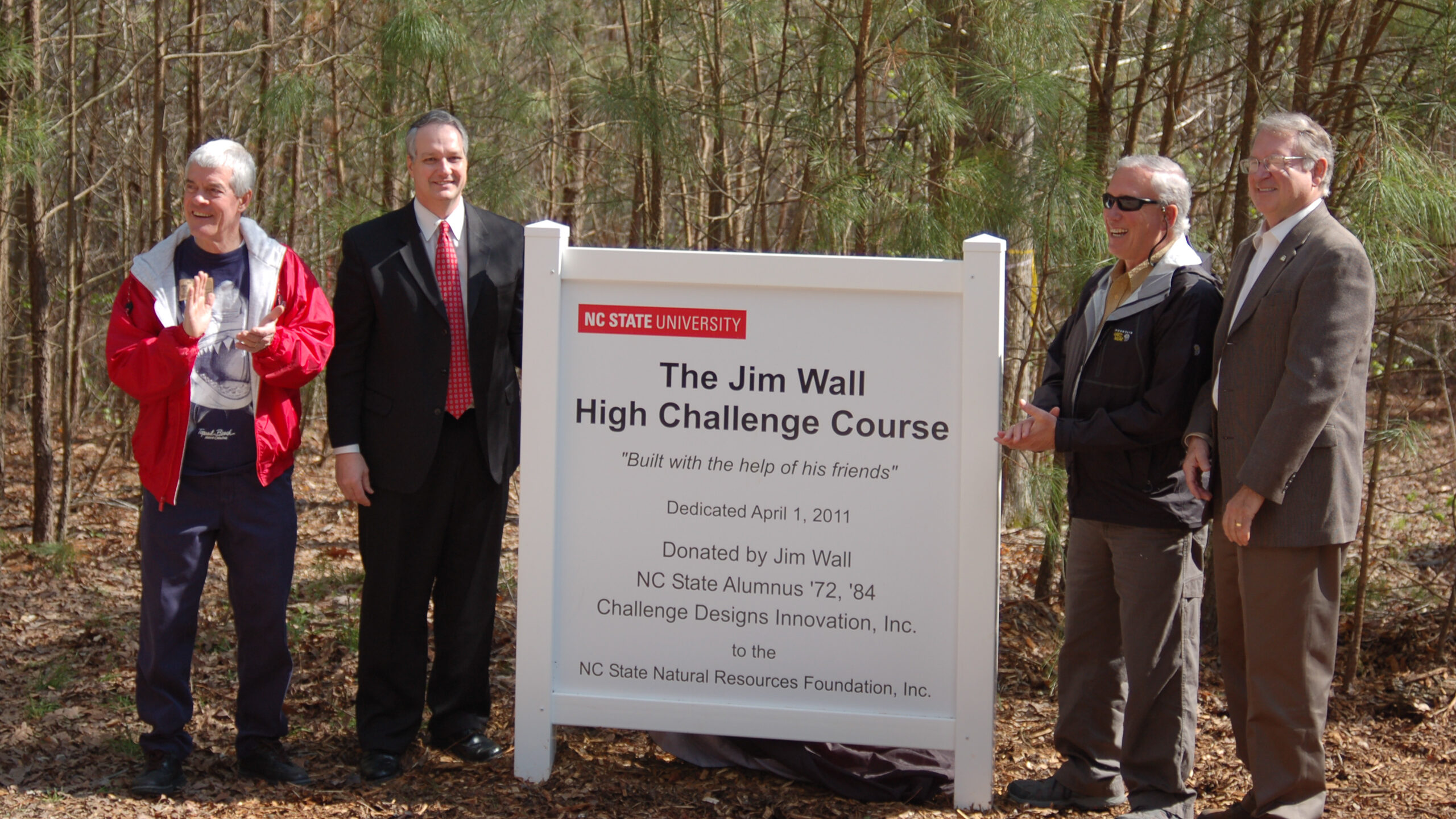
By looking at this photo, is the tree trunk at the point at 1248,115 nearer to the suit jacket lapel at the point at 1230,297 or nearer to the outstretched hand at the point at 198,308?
the suit jacket lapel at the point at 1230,297

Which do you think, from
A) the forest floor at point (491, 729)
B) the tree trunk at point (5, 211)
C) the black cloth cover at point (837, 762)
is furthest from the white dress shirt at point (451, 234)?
the tree trunk at point (5, 211)

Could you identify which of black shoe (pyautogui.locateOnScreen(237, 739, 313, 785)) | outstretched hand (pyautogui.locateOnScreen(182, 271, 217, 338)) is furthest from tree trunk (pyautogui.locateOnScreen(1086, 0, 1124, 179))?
black shoe (pyautogui.locateOnScreen(237, 739, 313, 785))

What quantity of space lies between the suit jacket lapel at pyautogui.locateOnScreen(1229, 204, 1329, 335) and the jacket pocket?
231 centimetres

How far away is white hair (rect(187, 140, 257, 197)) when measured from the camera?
10.7ft

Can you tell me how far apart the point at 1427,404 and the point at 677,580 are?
23.7 feet

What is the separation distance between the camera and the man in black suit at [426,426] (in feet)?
11.2

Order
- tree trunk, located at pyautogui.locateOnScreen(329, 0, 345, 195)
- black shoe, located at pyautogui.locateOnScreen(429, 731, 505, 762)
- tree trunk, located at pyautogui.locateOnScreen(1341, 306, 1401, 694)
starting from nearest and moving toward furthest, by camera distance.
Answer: black shoe, located at pyautogui.locateOnScreen(429, 731, 505, 762)
tree trunk, located at pyautogui.locateOnScreen(1341, 306, 1401, 694)
tree trunk, located at pyautogui.locateOnScreen(329, 0, 345, 195)

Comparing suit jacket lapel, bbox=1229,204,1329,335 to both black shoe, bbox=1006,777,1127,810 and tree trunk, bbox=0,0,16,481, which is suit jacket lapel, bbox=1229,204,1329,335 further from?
tree trunk, bbox=0,0,16,481

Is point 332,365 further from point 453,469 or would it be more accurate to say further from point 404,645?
point 404,645

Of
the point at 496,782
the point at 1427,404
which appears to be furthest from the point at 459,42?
the point at 1427,404

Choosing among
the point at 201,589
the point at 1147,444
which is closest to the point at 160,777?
the point at 201,589

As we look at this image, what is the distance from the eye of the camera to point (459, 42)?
5418mm

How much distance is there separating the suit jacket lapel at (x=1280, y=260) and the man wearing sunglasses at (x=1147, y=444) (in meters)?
0.12

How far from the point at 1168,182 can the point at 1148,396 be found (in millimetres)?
554
